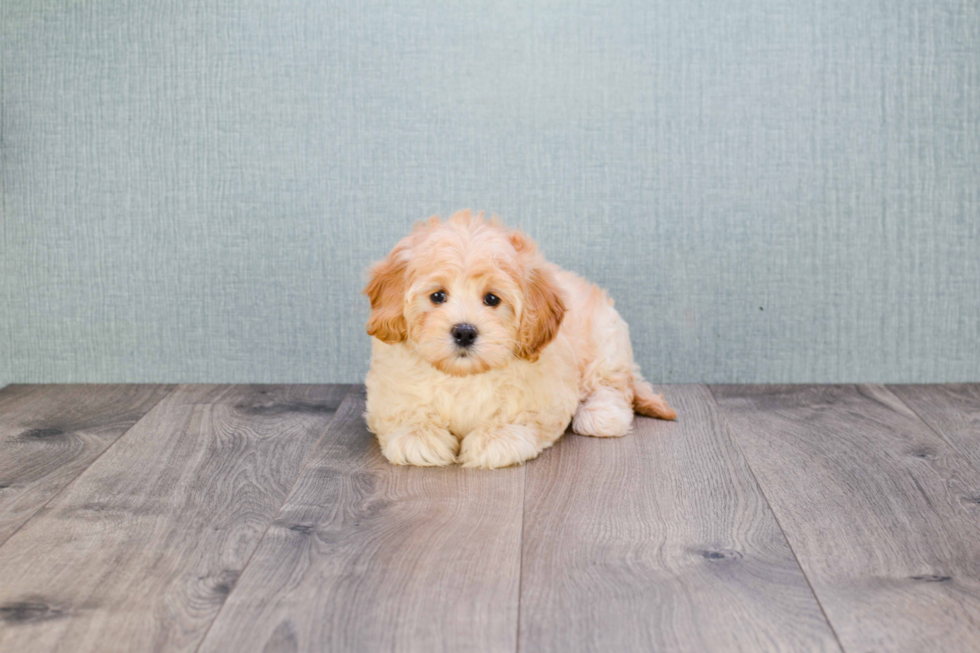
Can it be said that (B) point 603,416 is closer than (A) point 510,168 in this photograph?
Yes

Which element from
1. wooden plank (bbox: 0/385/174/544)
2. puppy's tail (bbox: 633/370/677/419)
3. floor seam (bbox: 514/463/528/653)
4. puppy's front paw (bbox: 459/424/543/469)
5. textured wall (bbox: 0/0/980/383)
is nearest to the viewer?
floor seam (bbox: 514/463/528/653)

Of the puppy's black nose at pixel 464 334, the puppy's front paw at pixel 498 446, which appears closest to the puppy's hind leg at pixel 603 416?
the puppy's front paw at pixel 498 446

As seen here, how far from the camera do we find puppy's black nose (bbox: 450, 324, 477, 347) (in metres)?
1.87

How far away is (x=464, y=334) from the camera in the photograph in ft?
6.13

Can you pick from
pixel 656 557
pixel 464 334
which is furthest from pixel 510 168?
pixel 656 557

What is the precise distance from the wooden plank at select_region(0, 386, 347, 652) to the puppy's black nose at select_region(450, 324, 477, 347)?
1.54 ft

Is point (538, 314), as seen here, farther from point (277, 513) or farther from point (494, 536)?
point (277, 513)

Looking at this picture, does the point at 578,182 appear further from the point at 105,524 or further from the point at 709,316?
the point at 105,524

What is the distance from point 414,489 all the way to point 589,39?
1.37m

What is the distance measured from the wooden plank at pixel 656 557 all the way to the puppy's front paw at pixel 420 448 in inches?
7.9

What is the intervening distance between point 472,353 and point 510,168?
2.88 ft

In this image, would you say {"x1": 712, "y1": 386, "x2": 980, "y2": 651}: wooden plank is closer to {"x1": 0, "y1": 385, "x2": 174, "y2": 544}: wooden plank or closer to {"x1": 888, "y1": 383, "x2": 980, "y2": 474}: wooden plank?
{"x1": 888, "y1": 383, "x2": 980, "y2": 474}: wooden plank

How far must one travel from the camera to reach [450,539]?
1.63 meters

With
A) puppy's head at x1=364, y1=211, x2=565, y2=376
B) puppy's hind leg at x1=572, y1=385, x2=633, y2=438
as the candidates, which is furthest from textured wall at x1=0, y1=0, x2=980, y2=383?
puppy's head at x1=364, y1=211, x2=565, y2=376
